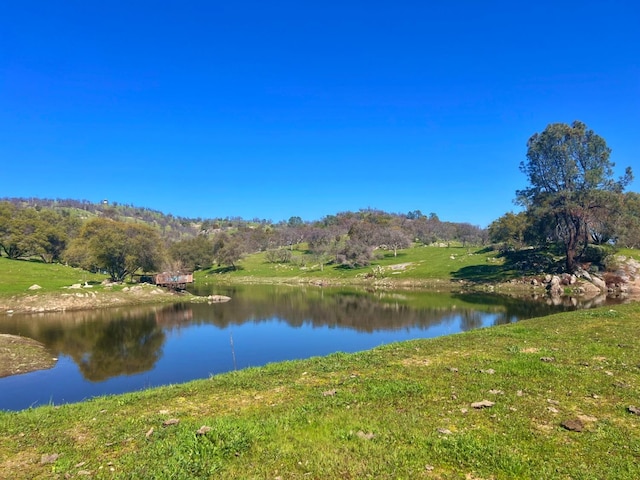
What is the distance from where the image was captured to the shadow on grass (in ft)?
238

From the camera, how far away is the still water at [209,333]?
955 inches

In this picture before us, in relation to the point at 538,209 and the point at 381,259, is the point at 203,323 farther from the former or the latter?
the point at 381,259

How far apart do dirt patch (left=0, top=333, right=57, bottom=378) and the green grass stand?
26996 mm

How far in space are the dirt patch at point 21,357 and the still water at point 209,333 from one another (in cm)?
91

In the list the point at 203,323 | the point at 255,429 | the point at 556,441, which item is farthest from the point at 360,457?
the point at 203,323

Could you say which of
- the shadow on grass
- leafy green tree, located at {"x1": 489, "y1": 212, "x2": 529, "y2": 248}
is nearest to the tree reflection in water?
the shadow on grass

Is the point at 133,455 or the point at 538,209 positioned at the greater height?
the point at 538,209

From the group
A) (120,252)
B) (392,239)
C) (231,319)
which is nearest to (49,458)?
(231,319)

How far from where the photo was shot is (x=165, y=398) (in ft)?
46.3

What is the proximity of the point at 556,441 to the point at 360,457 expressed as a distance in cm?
465

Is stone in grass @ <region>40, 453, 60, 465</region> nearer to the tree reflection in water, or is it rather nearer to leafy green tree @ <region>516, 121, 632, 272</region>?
the tree reflection in water

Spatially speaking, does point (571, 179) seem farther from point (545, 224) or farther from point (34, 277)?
point (34, 277)

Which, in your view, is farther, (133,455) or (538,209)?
(538,209)

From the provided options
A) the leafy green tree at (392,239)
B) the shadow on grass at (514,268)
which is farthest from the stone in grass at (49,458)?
the leafy green tree at (392,239)
